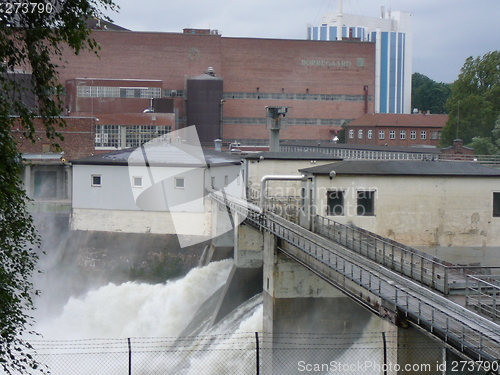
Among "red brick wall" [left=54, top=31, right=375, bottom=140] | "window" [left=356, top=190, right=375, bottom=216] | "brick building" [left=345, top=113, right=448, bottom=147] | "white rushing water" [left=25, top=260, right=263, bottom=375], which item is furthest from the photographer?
"brick building" [left=345, top=113, right=448, bottom=147]

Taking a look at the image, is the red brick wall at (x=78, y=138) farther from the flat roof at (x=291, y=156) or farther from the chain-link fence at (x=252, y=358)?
the chain-link fence at (x=252, y=358)

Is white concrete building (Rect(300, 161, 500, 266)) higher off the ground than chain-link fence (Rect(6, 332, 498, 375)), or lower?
higher

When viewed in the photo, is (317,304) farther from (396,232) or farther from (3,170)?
(3,170)

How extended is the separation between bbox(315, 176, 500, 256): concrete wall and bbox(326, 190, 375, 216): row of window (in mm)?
112

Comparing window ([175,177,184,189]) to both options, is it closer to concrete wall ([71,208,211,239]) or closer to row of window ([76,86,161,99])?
concrete wall ([71,208,211,239])

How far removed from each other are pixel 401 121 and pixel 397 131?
1405 mm

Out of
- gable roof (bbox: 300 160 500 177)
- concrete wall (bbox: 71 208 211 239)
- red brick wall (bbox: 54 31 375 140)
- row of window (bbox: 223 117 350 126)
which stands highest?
red brick wall (bbox: 54 31 375 140)

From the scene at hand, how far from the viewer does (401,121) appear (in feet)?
255


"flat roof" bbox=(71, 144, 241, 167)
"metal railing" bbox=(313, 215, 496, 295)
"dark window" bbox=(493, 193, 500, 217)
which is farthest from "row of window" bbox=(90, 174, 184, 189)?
"dark window" bbox=(493, 193, 500, 217)

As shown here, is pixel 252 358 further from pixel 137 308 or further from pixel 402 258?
pixel 137 308

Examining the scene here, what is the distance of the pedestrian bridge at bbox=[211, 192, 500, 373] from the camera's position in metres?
11.6

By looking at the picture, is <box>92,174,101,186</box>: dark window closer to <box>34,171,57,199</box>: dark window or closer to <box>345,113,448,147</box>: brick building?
<box>34,171,57,199</box>: dark window

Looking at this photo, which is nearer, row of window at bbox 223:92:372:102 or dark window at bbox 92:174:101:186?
dark window at bbox 92:174:101:186

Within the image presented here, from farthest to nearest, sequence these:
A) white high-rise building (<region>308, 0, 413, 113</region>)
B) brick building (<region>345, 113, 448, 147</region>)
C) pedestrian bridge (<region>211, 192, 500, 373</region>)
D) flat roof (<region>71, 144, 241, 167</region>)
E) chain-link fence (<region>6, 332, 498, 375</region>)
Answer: white high-rise building (<region>308, 0, 413, 113</region>), brick building (<region>345, 113, 448, 147</region>), flat roof (<region>71, 144, 241, 167</region>), chain-link fence (<region>6, 332, 498, 375</region>), pedestrian bridge (<region>211, 192, 500, 373</region>)
